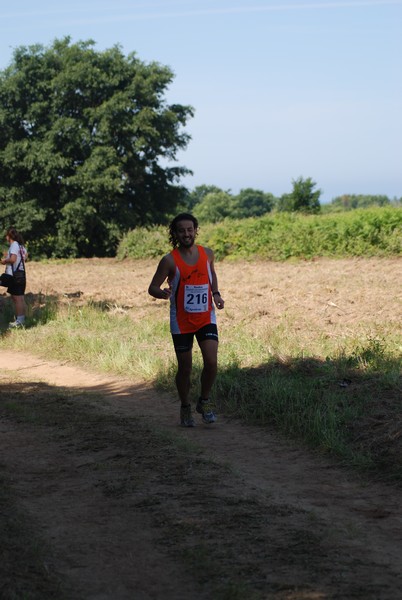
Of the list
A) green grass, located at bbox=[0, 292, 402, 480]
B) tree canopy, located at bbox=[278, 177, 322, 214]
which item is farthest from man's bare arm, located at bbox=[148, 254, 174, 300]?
tree canopy, located at bbox=[278, 177, 322, 214]

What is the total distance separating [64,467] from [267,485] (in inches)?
62.1

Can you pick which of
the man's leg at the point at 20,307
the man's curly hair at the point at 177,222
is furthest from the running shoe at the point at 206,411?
the man's leg at the point at 20,307

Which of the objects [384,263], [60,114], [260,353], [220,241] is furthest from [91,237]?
[260,353]

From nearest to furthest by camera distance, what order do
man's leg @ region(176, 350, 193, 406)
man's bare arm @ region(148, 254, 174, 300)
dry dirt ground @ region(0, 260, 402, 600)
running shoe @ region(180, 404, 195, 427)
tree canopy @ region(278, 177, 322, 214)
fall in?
1. dry dirt ground @ region(0, 260, 402, 600)
2. man's bare arm @ region(148, 254, 174, 300)
3. man's leg @ region(176, 350, 193, 406)
4. running shoe @ region(180, 404, 195, 427)
5. tree canopy @ region(278, 177, 322, 214)

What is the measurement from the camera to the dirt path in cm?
433

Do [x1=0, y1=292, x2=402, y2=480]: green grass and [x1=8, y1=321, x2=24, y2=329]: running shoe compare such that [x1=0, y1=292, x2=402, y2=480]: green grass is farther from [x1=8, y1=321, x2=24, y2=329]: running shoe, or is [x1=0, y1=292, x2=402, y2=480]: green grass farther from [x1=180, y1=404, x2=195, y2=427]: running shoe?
[x1=8, y1=321, x2=24, y2=329]: running shoe

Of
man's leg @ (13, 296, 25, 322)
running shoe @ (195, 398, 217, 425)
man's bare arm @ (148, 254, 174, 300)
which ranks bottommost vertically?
running shoe @ (195, 398, 217, 425)

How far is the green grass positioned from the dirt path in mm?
268

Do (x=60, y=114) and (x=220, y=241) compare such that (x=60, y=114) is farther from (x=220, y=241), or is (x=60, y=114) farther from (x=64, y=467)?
(x=64, y=467)

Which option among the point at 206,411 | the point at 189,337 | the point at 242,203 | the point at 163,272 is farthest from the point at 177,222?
the point at 242,203

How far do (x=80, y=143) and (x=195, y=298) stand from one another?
3587 cm

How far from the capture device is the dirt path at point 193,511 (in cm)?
433

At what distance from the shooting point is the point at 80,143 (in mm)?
42594

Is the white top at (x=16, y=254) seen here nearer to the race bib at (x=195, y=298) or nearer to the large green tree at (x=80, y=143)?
the race bib at (x=195, y=298)
